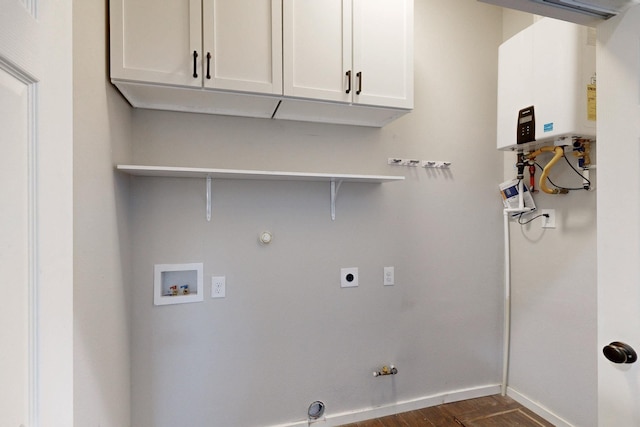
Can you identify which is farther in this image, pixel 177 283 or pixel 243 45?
pixel 177 283

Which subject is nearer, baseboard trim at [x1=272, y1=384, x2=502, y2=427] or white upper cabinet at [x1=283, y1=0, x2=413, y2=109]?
white upper cabinet at [x1=283, y1=0, x2=413, y2=109]

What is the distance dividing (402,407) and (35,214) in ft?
7.38

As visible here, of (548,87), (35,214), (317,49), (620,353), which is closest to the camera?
(35,214)

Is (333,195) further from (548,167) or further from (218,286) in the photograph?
(548,167)

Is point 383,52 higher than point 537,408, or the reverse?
point 383,52

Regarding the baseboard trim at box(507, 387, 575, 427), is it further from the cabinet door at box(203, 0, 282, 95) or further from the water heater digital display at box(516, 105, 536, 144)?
the cabinet door at box(203, 0, 282, 95)

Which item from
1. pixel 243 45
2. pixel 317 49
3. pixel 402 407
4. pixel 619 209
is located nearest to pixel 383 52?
pixel 317 49

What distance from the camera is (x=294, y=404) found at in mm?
1881

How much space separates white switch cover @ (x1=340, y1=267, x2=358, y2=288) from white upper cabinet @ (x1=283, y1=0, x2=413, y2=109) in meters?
1.00

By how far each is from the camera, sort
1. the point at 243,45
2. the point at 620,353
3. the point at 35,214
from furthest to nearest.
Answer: the point at 243,45, the point at 620,353, the point at 35,214

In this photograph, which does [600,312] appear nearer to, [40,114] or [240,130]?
[40,114]

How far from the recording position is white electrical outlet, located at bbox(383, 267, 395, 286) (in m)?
2.05

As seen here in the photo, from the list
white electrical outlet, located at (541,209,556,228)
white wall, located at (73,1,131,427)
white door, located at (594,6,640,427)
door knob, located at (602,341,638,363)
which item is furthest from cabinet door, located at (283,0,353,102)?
white electrical outlet, located at (541,209,556,228)

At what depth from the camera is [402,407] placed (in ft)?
6.76
